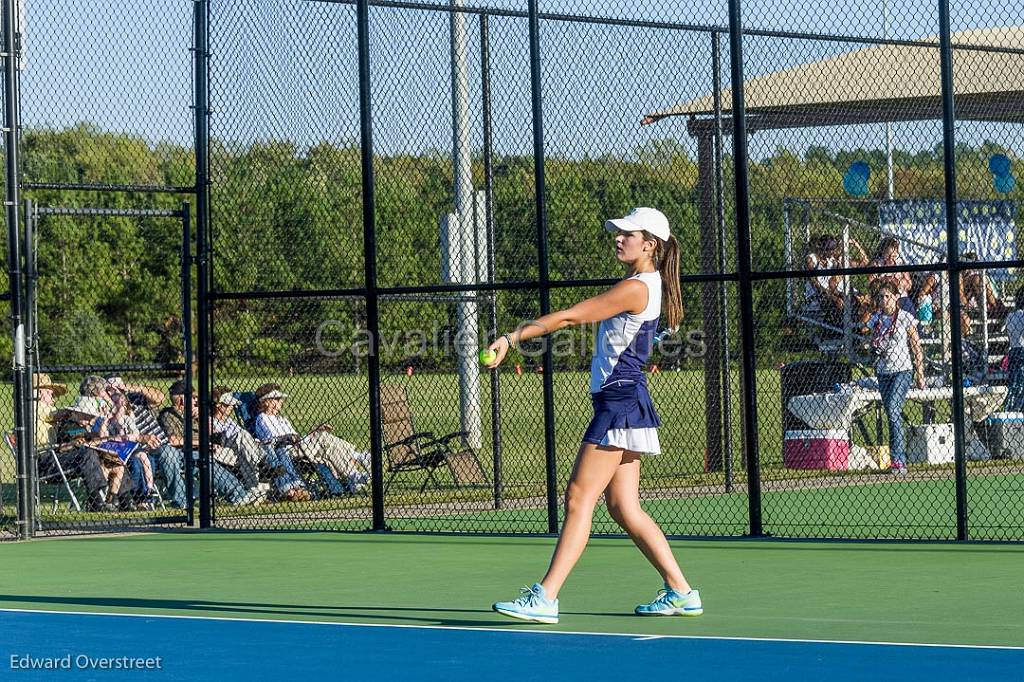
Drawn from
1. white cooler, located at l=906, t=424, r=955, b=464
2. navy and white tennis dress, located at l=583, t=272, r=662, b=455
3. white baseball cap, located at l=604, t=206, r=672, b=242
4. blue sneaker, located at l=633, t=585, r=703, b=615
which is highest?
white baseball cap, located at l=604, t=206, r=672, b=242

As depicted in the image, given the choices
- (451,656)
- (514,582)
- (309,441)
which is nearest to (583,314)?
(451,656)

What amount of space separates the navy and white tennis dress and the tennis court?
0.83 meters

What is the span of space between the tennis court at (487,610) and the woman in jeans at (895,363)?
3.88 metres

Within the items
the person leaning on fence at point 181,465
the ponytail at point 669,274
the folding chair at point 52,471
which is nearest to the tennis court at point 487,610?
the ponytail at point 669,274

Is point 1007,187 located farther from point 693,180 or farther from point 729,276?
point 729,276

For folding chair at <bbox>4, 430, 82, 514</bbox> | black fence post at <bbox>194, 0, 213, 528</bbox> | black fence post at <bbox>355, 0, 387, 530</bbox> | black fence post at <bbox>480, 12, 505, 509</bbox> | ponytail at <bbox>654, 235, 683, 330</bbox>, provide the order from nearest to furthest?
1. ponytail at <bbox>654, 235, 683, 330</bbox>
2. black fence post at <bbox>355, 0, 387, 530</bbox>
3. black fence post at <bbox>194, 0, 213, 528</bbox>
4. black fence post at <bbox>480, 12, 505, 509</bbox>
5. folding chair at <bbox>4, 430, 82, 514</bbox>

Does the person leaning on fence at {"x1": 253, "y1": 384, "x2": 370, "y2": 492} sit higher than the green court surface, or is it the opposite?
the person leaning on fence at {"x1": 253, "y1": 384, "x2": 370, "y2": 492}

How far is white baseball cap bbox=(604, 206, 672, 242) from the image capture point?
8659 millimetres

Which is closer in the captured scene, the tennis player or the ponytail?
the tennis player

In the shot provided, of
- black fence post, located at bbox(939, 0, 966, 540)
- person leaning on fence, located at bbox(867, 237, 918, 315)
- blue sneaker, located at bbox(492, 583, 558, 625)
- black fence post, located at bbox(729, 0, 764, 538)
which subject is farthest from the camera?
person leaning on fence, located at bbox(867, 237, 918, 315)

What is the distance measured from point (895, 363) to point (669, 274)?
24.6 feet

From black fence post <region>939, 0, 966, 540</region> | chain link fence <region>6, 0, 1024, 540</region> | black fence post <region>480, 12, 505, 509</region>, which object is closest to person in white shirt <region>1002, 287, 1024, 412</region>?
chain link fence <region>6, 0, 1024, 540</region>

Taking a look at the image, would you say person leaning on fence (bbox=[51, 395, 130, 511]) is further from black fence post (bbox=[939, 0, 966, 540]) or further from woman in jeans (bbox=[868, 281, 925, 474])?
black fence post (bbox=[939, 0, 966, 540])

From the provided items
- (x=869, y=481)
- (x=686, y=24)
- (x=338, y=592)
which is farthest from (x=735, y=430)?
(x=338, y=592)
